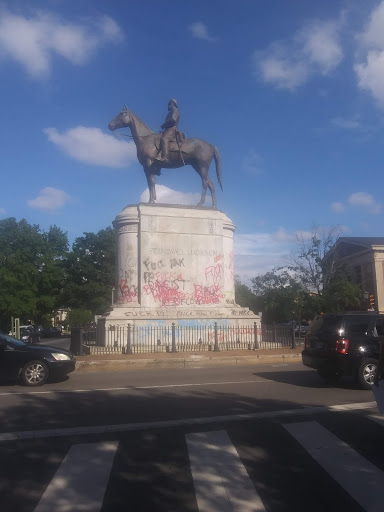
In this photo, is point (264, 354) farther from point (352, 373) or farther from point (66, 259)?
point (66, 259)

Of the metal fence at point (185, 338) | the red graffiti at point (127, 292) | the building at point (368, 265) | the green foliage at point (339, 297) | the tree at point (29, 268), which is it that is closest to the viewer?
the metal fence at point (185, 338)

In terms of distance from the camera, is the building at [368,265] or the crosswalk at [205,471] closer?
the crosswalk at [205,471]

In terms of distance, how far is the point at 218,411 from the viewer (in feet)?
25.8

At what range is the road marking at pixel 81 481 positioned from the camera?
4.13 m

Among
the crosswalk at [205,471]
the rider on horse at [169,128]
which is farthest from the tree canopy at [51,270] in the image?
the crosswalk at [205,471]

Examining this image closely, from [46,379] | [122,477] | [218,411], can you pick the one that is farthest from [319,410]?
[46,379]

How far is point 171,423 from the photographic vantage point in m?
7.02

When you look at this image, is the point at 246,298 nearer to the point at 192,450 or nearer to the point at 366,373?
the point at 366,373

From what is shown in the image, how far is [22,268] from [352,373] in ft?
145

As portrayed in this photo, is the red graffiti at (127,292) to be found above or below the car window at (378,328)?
above

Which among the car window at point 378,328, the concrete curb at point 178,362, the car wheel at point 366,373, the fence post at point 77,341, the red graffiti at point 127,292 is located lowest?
the concrete curb at point 178,362

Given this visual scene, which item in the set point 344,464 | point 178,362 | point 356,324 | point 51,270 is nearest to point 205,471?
point 344,464

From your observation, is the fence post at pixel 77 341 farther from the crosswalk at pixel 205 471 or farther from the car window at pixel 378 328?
the crosswalk at pixel 205 471

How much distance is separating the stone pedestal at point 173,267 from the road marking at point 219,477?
1518cm
